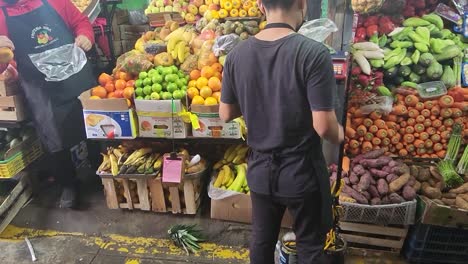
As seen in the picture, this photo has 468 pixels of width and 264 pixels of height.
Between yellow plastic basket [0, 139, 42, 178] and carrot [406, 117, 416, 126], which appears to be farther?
carrot [406, 117, 416, 126]

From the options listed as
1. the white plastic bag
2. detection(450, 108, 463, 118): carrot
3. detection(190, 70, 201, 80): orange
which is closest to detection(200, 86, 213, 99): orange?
detection(190, 70, 201, 80): orange

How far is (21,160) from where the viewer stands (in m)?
3.46

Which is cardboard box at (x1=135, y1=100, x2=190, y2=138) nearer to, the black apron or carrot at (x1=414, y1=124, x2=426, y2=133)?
the black apron

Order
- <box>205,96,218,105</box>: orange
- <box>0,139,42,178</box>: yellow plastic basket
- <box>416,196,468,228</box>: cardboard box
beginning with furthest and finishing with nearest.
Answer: <box>0,139,42,178</box>: yellow plastic basket → <box>205,96,218,105</box>: orange → <box>416,196,468,228</box>: cardboard box

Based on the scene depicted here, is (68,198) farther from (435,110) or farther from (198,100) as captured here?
(435,110)

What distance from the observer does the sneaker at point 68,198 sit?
3596 millimetres

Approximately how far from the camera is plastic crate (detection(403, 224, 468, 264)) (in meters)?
2.63

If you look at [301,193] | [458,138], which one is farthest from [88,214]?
[458,138]

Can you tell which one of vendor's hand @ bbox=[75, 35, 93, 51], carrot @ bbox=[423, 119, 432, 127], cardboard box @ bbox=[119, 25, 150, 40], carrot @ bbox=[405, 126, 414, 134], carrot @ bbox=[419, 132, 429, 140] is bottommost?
carrot @ bbox=[419, 132, 429, 140]

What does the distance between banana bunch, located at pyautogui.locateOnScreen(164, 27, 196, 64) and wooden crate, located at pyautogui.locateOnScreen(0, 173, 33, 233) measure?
6.88 ft

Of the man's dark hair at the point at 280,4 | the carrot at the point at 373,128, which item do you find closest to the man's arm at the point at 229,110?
the man's dark hair at the point at 280,4

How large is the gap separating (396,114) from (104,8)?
4.31m

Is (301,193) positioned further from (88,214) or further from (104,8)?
(104,8)

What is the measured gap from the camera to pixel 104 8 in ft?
16.8
